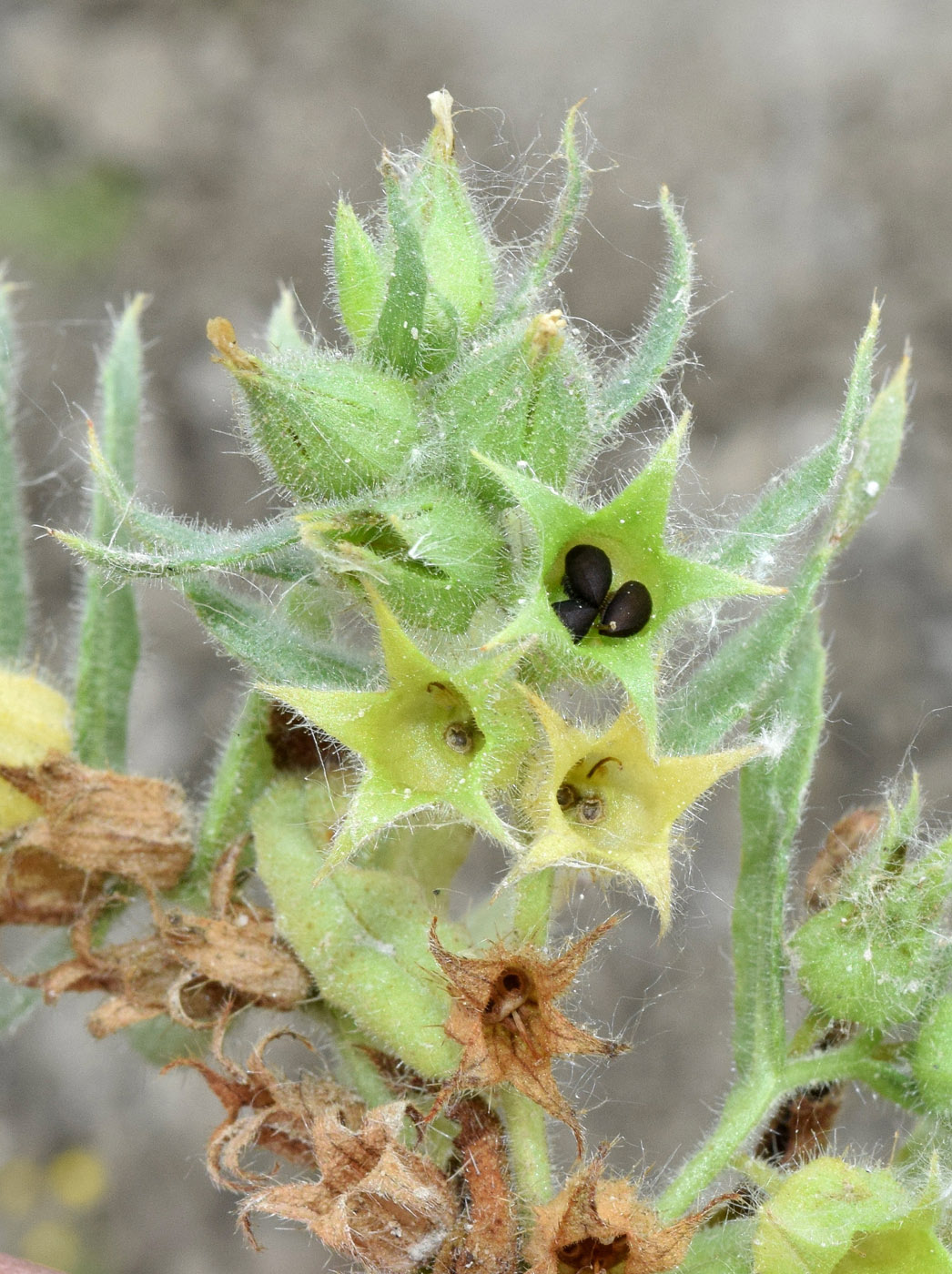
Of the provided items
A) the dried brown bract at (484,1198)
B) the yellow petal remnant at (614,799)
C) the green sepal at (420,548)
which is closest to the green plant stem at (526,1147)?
the dried brown bract at (484,1198)

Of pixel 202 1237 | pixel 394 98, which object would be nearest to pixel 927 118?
pixel 394 98

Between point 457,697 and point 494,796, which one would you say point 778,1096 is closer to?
point 494,796

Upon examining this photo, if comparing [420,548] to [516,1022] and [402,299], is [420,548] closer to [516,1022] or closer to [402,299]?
[402,299]

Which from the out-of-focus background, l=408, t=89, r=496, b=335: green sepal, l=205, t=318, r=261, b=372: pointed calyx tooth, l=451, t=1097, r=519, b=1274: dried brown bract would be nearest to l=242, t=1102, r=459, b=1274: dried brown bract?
l=451, t=1097, r=519, b=1274: dried brown bract

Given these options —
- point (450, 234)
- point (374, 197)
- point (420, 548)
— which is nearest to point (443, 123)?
point (450, 234)

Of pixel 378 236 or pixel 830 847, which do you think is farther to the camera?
pixel 830 847

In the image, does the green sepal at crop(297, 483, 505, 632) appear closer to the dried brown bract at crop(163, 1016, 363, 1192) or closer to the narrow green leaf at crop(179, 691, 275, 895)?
the narrow green leaf at crop(179, 691, 275, 895)
